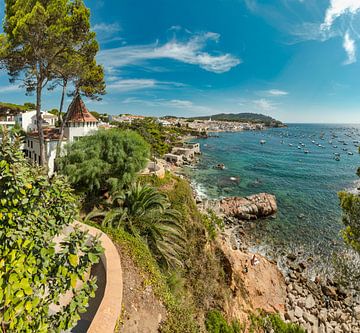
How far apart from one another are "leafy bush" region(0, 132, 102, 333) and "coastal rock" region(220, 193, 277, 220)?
2320 cm

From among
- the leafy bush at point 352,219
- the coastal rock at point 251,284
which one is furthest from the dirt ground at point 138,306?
the leafy bush at point 352,219

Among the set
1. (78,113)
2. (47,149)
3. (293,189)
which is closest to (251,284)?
(47,149)

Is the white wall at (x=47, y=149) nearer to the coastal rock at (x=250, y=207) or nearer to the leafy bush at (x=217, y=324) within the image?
the leafy bush at (x=217, y=324)

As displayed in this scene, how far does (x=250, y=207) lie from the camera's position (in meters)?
25.4

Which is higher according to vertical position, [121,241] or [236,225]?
[121,241]

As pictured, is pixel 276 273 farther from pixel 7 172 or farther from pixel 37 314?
pixel 7 172

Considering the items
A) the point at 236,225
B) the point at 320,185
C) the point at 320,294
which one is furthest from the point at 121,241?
the point at 320,185

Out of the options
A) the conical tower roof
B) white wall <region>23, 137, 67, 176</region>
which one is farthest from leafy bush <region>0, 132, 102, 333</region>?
the conical tower roof

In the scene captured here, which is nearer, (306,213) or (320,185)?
(306,213)

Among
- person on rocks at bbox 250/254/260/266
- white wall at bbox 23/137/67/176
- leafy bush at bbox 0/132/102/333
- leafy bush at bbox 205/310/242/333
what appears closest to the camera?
leafy bush at bbox 0/132/102/333

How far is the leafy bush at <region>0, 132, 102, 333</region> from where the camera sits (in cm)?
267

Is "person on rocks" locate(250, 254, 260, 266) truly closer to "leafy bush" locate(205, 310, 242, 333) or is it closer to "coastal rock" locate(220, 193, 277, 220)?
"leafy bush" locate(205, 310, 242, 333)

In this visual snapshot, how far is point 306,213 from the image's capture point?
2608cm

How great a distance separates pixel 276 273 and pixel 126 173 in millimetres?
13409
